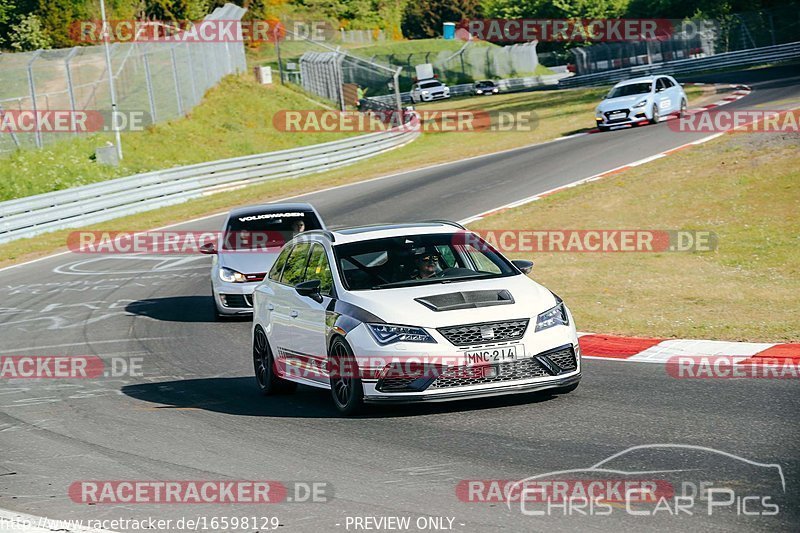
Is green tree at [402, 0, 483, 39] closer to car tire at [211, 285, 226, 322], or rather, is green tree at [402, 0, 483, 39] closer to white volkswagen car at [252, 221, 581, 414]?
car tire at [211, 285, 226, 322]

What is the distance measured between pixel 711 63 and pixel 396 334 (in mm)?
59235

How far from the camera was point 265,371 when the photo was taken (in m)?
10.9

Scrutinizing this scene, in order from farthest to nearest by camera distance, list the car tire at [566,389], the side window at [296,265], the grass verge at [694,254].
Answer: the grass verge at [694,254]
the side window at [296,265]
the car tire at [566,389]

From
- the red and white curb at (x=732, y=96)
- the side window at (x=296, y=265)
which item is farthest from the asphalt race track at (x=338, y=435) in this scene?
the red and white curb at (x=732, y=96)

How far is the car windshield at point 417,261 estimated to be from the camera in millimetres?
9672

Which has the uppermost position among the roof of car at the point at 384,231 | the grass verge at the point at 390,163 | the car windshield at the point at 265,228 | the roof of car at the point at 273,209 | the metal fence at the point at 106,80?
the metal fence at the point at 106,80

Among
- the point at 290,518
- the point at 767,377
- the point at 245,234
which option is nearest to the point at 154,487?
the point at 290,518

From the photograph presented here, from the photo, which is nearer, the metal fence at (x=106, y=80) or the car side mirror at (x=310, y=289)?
the car side mirror at (x=310, y=289)

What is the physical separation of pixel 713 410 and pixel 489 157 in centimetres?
2804

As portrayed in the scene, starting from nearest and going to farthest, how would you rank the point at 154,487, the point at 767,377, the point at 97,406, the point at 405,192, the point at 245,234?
the point at 154,487 < the point at 767,377 < the point at 97,406 < the point at 245,234 < the point at 405,192

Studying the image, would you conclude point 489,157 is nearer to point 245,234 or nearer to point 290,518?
point 245,234

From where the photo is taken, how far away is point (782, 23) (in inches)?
2584

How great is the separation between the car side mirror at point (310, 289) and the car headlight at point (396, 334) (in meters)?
0.99

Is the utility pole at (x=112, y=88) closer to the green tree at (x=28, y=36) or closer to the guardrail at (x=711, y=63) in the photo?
the green tree at (x=28, y=36)
